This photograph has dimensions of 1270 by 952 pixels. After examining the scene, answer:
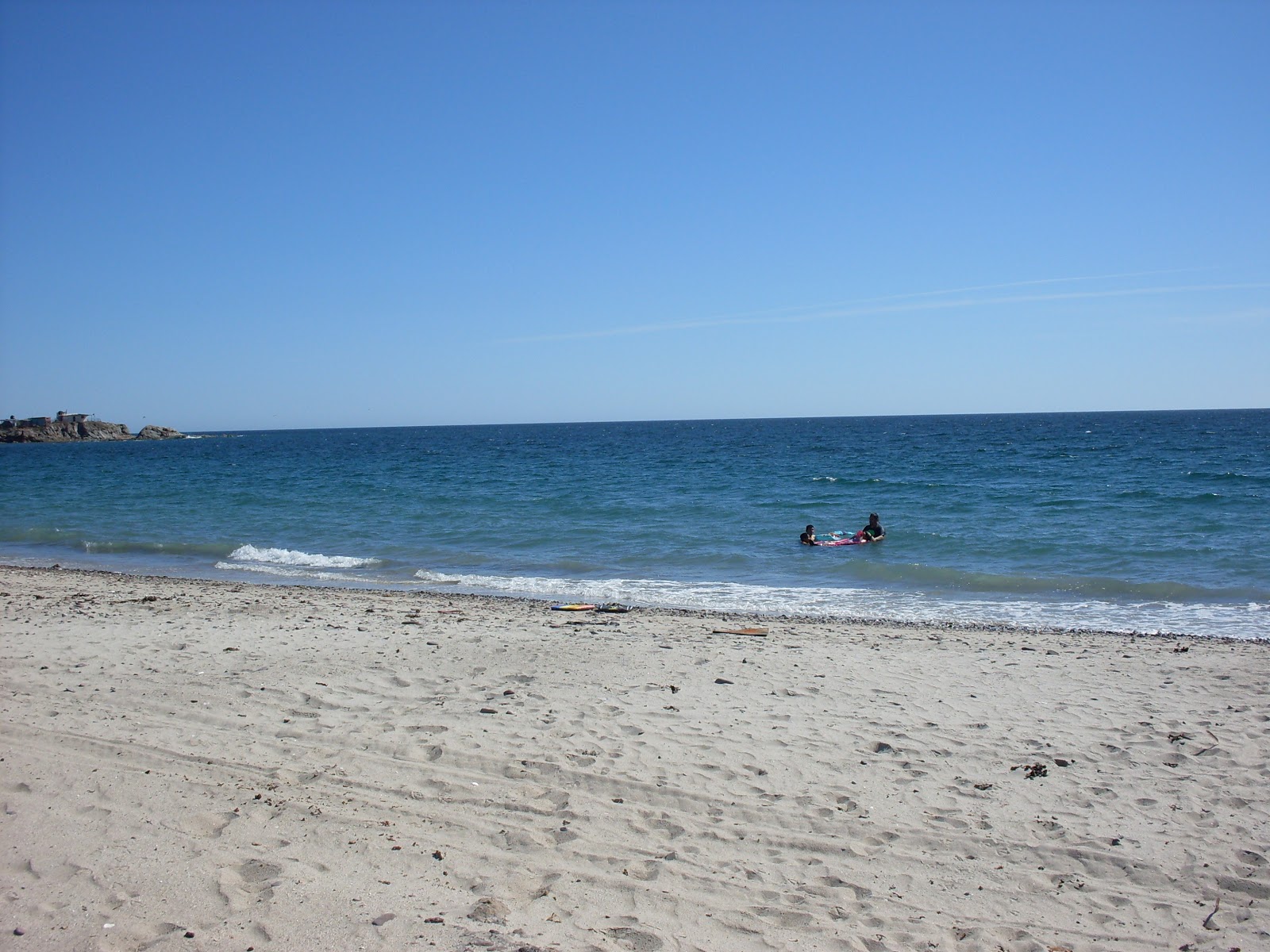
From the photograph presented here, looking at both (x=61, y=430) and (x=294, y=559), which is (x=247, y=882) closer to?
(x=294, y=559)

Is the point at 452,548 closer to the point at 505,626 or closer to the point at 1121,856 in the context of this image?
the point at 505,626

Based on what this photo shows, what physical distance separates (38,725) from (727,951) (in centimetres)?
553

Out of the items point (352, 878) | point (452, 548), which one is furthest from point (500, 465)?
point (352, 878)

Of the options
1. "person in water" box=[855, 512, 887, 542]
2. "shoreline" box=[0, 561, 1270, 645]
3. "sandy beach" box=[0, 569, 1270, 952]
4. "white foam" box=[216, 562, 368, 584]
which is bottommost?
"white foam" box=[216, 562, 368, 584]

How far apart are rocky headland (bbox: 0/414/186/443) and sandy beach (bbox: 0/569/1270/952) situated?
122m

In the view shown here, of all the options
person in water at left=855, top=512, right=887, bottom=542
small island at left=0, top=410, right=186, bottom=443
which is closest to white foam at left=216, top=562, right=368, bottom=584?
person in water at left=855, top=512, right=887, bottom=542

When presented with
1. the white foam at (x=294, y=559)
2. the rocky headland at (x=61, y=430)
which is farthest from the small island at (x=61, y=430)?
the white foam at (x=294, y=559)

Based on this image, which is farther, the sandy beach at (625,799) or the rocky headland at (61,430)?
the rocky headland at (61,430)

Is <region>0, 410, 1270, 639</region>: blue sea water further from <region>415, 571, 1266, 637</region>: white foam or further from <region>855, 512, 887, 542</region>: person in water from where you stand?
<region>855, 512, 887, 542</region>: person in water

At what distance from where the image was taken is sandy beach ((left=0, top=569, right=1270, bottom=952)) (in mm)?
4105

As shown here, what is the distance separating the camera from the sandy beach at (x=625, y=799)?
4.11 metres

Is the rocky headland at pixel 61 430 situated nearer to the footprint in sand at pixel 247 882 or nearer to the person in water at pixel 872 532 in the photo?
the person in water at pixel 872 532

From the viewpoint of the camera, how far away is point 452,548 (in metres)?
19.5

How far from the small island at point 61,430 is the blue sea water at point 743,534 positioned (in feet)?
266
